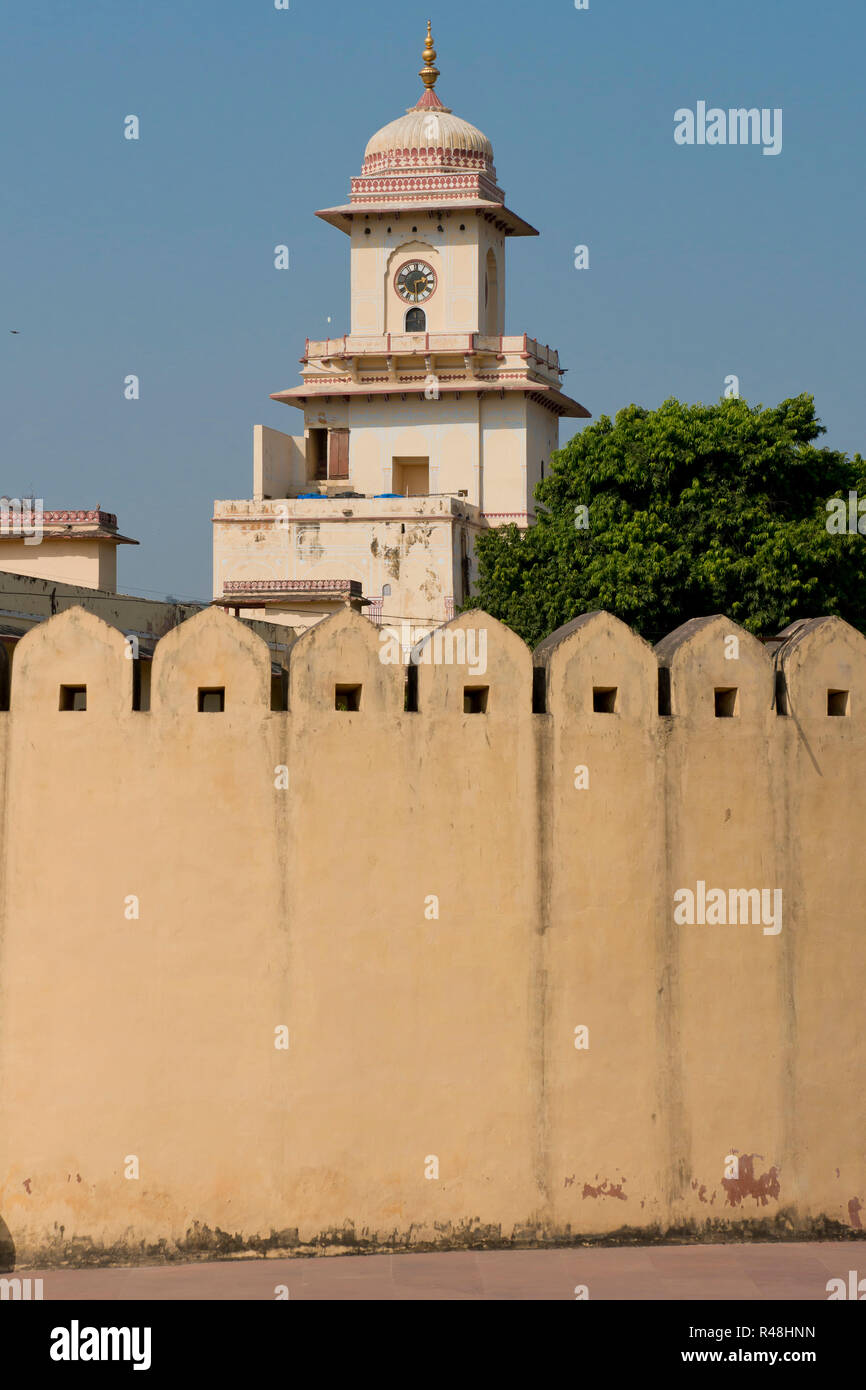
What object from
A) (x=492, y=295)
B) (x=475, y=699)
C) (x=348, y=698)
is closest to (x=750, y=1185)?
(x=475, y=699)

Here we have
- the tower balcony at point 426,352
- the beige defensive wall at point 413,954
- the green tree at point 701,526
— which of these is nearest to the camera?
the beige defensive wall at point 413,954

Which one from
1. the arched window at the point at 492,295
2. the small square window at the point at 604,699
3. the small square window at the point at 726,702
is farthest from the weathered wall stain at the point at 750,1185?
the arched window at the point at 492,295

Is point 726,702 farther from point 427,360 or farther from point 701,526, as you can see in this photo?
point 427,360

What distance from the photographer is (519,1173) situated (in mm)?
10992

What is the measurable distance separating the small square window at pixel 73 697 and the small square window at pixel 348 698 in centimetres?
155

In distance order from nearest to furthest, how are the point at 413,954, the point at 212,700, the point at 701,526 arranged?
the point at 413,954 → the point at 212,700 → the point at 701,526

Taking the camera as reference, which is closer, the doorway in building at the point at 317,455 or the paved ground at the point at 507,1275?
the paved ground at the point at 507,1275

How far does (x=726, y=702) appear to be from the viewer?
1151cm

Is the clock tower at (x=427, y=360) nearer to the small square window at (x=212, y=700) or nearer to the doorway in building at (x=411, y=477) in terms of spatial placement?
the doorway in building at (x=411, y=477)

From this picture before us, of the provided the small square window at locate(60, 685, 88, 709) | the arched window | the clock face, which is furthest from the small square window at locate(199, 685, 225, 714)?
the arched window

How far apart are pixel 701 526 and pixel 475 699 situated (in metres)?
20.6

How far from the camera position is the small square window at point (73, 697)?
11.1 metres
